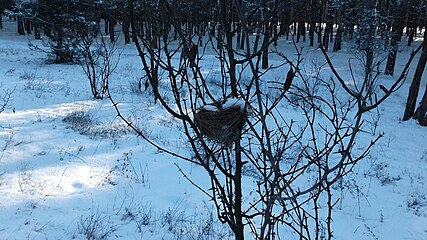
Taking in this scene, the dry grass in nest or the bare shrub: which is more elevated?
the dry grass in nest

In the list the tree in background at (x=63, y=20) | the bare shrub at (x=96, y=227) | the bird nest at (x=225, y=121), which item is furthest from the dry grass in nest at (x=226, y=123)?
the tree in background at (x=63, y=20)

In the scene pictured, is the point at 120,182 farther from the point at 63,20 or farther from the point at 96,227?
the point at 63,20

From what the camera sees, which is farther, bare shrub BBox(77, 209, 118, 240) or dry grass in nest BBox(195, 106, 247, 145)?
bare shrub BBox(77, 209, 118, 240)

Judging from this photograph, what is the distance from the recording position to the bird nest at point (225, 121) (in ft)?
3.97

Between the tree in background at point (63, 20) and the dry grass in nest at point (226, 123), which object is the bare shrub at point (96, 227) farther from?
the tree in background at point (63, 20)

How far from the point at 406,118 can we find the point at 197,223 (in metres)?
9.22

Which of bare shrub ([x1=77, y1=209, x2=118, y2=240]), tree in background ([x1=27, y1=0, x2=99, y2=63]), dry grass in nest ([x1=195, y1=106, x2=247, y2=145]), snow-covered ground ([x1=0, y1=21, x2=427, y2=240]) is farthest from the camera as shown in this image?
tree in background ([x1=27, y1=0, x2=99, y2=63])

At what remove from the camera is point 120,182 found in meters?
4.42

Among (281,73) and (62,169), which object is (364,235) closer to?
(62,169)

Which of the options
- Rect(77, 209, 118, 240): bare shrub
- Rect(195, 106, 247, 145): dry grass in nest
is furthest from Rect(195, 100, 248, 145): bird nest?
Rect(77, 209, 118, 240): bare shrub

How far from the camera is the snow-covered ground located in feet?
11.4

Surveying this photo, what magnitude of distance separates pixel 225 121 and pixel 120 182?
345cm

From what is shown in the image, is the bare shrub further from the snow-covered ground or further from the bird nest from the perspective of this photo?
the bird nest

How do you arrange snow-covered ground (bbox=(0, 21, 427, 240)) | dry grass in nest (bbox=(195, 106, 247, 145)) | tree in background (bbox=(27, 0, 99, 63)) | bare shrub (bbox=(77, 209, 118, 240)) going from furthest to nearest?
tree in background (bbox=(27, 0, 99, 63))
snow-covered ground (bbox=(0, 21, 427, 240))
bare shrub (bbox=(77, 209, 118, 240))
dry grass in nest (bbox=(195, 106, 247, 145))
